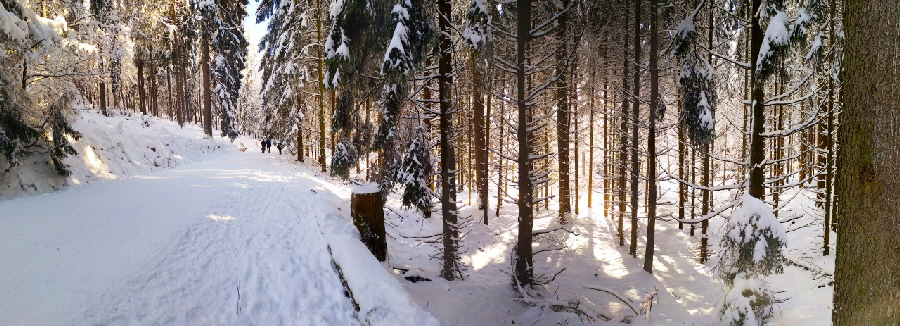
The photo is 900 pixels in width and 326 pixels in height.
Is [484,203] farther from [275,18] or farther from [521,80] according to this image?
[275,18]

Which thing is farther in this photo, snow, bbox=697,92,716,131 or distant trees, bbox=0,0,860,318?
snow, bbox=697,92,716,131

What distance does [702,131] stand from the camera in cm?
970

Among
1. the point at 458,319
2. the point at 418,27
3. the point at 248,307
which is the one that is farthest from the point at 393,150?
the point at 248,307

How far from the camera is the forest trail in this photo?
379 centimetres

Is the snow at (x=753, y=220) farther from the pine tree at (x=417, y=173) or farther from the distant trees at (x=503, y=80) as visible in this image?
the pine tree at (x=417, y=173)

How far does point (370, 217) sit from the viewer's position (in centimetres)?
649

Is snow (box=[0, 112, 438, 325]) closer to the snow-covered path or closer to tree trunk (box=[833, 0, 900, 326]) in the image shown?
the snow-covered path

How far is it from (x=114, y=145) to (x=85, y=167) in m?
3.60

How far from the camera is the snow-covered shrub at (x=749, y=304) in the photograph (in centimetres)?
566

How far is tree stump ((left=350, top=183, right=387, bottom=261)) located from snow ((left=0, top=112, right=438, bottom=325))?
214mm

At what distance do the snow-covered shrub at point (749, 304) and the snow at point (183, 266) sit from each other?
16.1 ft

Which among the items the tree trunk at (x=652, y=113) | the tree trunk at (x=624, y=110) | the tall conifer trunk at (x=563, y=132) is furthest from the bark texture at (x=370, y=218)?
the tree trunk at (x=624, y=110)

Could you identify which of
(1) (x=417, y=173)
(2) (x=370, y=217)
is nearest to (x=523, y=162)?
(1) (x=417, y=173)

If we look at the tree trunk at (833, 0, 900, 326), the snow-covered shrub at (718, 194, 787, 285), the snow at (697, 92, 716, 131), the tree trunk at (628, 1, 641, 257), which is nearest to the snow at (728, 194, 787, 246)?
the snow-covered shrub at (718, 194, 787, 285)
